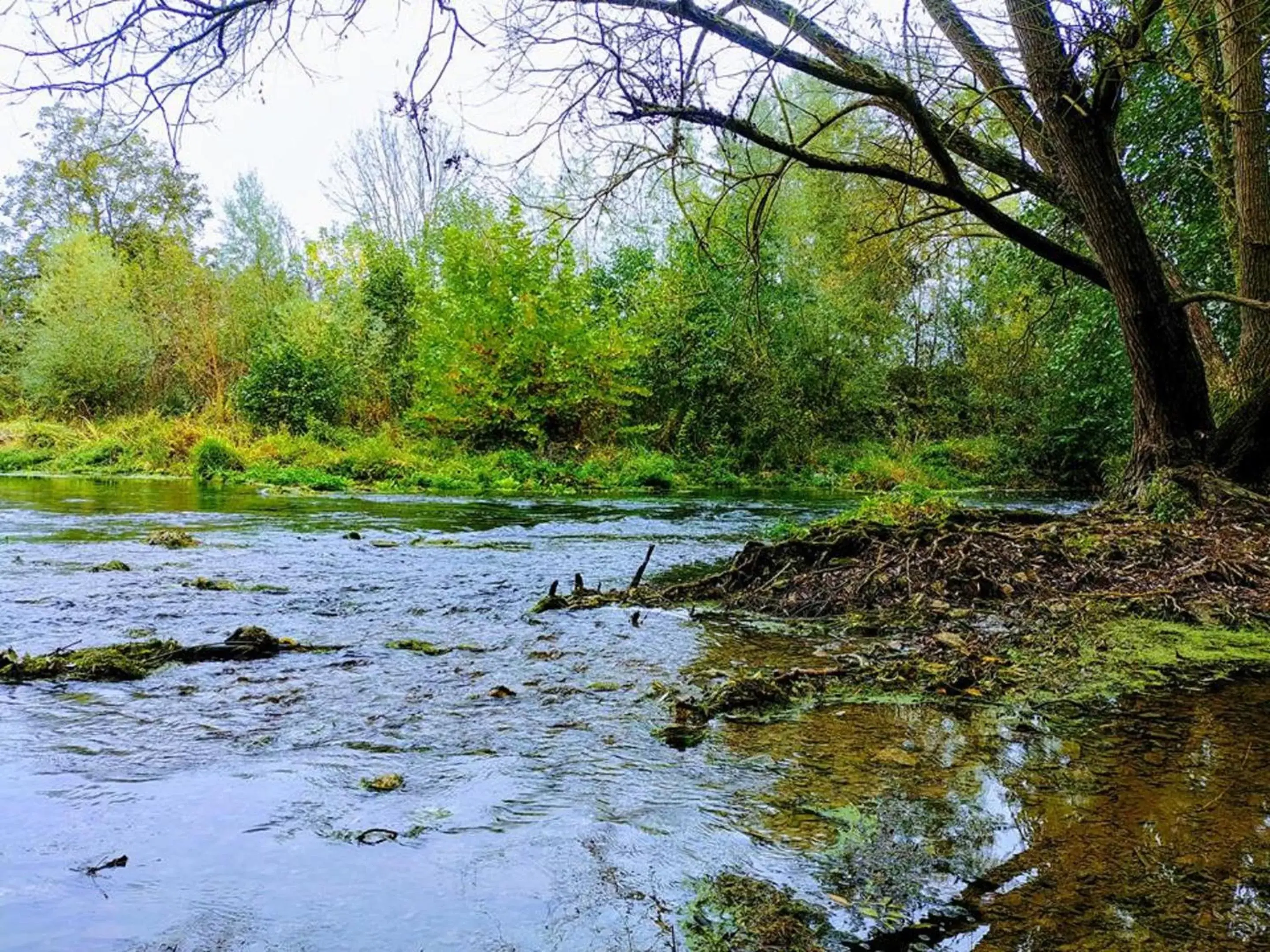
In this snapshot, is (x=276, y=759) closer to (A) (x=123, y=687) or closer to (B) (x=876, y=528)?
(A) (x=123, y=687)

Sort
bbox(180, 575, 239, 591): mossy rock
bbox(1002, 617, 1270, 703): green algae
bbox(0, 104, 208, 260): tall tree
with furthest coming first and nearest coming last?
bbox(0, 104, 208, 260): tall tree, bbox(180, 575, 239, 591): mossy rock, bbox(1002, 617, 1270, 703): green algae

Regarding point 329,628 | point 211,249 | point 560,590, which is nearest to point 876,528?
point 560,590

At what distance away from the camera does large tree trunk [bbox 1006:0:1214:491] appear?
6512mm

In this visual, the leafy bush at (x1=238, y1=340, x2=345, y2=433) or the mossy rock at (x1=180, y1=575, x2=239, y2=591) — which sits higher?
the leafy bush at (x1=238, y1=340, x2=345, y2=433)

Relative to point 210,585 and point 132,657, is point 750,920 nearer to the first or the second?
point 132,657

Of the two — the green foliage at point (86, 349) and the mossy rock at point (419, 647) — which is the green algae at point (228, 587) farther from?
the green foliage at point (86, 349)

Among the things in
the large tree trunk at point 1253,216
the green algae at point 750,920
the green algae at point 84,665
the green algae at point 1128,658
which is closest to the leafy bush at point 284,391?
the green algae at point 84,665

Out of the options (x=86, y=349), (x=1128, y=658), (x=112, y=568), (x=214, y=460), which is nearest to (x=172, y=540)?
(x=112, y=568)

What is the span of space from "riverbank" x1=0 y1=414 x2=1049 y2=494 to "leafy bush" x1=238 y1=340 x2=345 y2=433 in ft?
2.13

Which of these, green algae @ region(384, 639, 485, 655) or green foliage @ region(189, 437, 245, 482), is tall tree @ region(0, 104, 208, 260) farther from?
green algae @ region(384, 639, 485, 655)

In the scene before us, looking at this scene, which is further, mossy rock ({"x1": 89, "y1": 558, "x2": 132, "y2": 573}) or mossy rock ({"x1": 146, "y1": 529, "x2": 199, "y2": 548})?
mossy rock ({"x1": 146, "y1": 529, "x2": 199, "y2": 548})

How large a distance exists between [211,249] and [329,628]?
115 ft

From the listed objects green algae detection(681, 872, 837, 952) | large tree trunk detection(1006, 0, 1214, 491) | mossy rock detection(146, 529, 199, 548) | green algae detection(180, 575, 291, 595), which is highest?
large tree trunk detection(1006, 0, 1214, 491)

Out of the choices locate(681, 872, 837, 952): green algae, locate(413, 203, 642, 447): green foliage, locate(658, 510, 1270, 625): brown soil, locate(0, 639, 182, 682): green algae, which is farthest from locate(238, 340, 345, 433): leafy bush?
locate(681, 872, 837, 952): green algae
